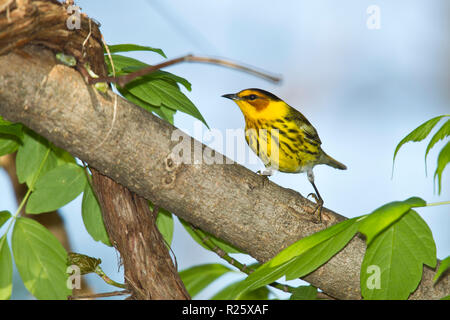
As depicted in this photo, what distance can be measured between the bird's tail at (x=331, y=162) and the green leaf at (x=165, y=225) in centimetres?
120

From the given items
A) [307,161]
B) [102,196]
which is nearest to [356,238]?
[102,196]

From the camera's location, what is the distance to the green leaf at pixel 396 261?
87 cm

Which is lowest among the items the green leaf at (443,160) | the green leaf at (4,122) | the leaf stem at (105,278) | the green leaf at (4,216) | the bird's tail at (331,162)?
the leaf stem at (105,278)

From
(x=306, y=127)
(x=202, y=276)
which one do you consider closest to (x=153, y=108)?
(x=202, y=276)

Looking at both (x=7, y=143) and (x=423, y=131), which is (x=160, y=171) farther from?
(x=423, y=131)

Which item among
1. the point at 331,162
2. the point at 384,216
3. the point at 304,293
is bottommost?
the point at 304,293

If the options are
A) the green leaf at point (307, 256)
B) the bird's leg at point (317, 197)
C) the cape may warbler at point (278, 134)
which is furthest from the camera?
the cape may warbler at point (278, 134)

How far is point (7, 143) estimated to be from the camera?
1.30m

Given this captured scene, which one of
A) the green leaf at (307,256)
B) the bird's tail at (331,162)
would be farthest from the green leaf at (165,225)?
the bird's tail at (331,162)

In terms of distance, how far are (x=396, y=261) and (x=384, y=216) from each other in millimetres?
187

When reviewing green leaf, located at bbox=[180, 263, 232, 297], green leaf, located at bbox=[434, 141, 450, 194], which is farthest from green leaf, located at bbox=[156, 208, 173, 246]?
green leaf, located at bbox=[434, 141, 450, 194]

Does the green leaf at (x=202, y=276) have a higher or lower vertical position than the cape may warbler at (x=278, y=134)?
lower

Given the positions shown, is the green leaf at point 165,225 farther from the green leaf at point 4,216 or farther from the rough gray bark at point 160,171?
the green leaf at point 4,216
